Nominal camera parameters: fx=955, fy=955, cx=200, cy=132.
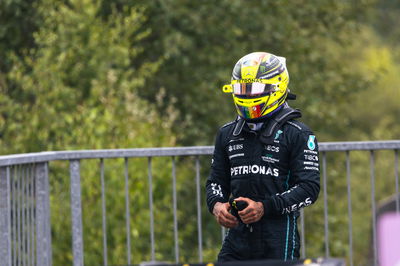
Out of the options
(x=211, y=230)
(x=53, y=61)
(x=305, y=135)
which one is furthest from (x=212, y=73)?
(x=305, y=135)

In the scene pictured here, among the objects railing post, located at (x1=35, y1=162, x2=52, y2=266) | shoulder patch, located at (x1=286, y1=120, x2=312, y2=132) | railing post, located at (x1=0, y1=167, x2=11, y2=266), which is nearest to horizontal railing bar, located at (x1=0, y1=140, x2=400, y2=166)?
railing post, located at (x1=35, y1=162, x2=52, y2=266)

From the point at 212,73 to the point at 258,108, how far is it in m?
12.5

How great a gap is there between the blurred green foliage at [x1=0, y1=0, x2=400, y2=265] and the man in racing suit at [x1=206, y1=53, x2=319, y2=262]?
171 inches

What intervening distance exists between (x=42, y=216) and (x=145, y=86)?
1150cm

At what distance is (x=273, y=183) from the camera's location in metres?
4.66

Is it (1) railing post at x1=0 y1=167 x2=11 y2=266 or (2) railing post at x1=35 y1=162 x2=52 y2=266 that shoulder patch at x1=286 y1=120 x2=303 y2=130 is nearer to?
(1) railing post at x1=0 y1=167 x2=11 y2=266

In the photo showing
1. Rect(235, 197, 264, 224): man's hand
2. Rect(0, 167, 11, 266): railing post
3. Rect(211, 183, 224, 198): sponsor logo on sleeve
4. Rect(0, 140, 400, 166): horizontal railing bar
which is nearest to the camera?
Rect(235, 197, 264, 224): man's hand

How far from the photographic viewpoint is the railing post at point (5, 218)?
17.7 feet

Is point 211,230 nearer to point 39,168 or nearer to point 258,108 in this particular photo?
point 39,168

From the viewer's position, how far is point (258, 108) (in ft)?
15.1

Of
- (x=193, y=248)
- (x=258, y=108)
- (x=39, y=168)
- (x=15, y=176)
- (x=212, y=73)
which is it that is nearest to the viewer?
(x=258, y=108)

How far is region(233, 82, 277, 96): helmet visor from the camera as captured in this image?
181 inches

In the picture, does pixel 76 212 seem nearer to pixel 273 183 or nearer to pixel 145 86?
pixel 273 183

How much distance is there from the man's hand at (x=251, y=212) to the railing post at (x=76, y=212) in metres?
2.02
